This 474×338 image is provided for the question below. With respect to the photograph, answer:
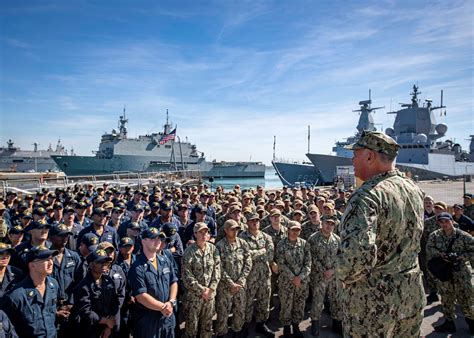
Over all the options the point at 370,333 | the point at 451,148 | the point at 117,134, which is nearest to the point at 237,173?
the point at 117,134

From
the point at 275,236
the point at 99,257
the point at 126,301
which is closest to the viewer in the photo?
the point at 99,257

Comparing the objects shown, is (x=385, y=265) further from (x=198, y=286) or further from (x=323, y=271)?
(x=323, y=271)

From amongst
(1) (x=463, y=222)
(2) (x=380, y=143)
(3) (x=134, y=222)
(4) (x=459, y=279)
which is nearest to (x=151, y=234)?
(2) (x=380, y=143)

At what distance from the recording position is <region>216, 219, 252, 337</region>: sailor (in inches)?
158

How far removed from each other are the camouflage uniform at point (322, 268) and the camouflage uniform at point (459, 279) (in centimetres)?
145

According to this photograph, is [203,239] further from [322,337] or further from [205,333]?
[322,337]

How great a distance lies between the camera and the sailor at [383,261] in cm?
179

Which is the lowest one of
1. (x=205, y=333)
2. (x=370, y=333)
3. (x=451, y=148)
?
(x=205, y=333)

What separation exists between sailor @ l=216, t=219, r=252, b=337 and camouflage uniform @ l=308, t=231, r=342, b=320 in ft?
3.67

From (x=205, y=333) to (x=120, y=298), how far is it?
1233mm

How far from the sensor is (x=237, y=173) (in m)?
66.6

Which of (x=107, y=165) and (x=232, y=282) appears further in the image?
(x=107, y=165)

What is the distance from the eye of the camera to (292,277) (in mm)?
4328

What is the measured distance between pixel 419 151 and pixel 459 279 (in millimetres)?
34300
